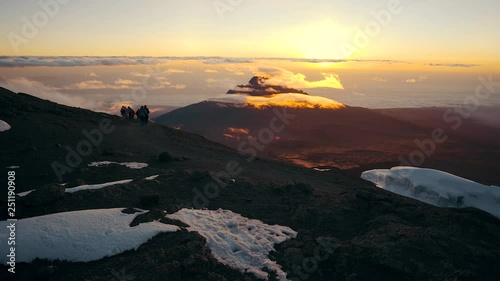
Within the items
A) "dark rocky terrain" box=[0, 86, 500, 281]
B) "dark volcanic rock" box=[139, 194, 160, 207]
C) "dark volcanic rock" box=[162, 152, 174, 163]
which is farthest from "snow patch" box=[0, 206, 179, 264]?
"dark volcanic rock" box=[162, 152, 174, 163]

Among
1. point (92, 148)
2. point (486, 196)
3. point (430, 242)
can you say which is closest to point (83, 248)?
point (430, 242)

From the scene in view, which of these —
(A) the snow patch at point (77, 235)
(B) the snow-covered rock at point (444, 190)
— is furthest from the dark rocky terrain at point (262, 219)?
(B) the snow-covered rock at point (444, 190)

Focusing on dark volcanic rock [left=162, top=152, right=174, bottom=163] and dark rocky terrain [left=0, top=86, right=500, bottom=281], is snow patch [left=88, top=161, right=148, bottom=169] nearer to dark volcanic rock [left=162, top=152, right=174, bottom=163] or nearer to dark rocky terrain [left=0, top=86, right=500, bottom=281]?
dark rocky terrain [left=0, top=86, right=500, bottom=281]

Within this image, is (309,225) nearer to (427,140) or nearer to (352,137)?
(352,137)

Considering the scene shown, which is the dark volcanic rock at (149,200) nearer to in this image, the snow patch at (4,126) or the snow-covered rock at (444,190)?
the snow patch at (4,126)

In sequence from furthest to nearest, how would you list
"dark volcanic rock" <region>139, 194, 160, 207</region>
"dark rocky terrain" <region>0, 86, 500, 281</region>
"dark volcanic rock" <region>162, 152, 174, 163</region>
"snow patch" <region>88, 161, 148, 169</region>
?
"dark volcanic rock" <region>162, 152, 174, 163</region>, "snow patch" <region>88, 161, 148, 169</region>, "dark volcanic rock" <region>139, 194, 160, 207</region>, "dark rocky terrain" <region>0, 86, 500, 281</region>

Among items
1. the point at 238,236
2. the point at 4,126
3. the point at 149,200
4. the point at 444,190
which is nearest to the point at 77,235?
the point at 149,200
